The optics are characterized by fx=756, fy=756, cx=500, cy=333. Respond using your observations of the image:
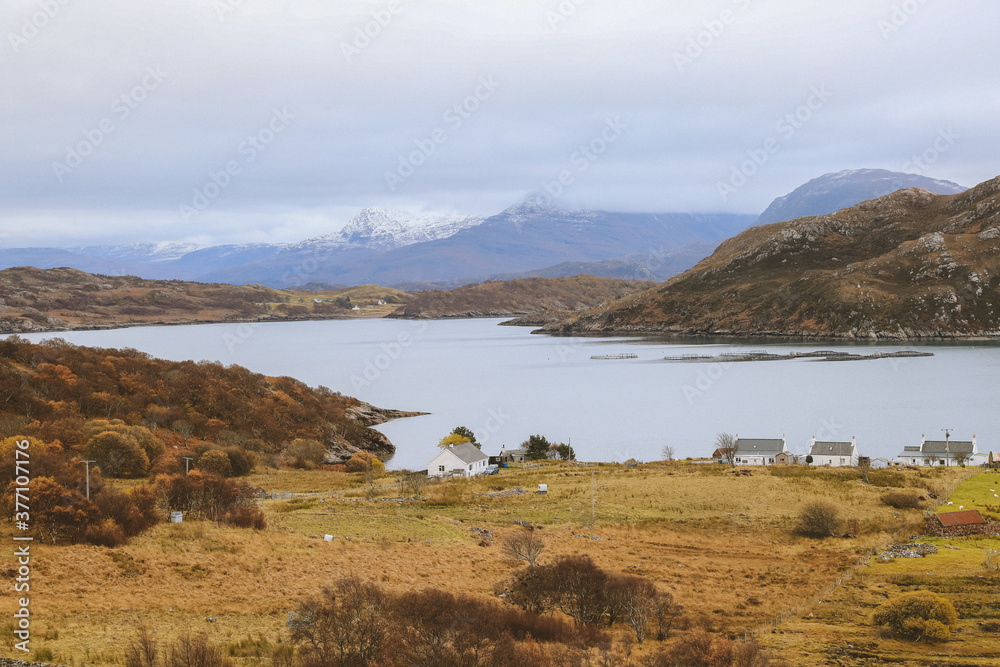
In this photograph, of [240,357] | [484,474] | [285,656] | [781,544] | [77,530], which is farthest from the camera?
[240,357]

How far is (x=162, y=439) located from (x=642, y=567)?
112 ft

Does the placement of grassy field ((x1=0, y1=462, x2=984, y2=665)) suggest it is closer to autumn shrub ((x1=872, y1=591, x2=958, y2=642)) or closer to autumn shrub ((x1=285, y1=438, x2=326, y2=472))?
autumn shrub ((x1=872, y1=591, x2=958, y2=642))

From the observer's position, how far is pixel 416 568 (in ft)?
88.9

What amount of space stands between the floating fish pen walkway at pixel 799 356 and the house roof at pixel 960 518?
118 meters

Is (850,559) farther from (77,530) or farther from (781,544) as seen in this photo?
(77,530)

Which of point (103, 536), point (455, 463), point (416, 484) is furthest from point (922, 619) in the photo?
point (455, 463)

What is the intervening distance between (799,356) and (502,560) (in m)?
140

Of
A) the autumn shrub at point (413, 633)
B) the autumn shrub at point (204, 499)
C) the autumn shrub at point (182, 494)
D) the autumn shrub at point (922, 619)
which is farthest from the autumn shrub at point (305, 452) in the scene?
the autumn shrub at point (922, 619)

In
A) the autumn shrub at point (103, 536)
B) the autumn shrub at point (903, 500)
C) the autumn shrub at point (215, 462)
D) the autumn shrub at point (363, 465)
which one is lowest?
the autumn shrub at point (363, 465)

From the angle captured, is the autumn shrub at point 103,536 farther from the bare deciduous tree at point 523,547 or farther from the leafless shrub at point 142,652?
the bare deciduous tree at point 523,547

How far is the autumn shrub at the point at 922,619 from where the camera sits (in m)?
21.5

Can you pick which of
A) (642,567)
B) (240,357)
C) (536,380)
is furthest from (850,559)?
(240,357)

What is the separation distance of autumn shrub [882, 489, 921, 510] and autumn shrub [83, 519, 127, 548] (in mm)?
36666

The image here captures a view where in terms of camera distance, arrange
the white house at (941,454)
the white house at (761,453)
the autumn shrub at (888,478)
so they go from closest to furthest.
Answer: the autumn shrub at (888,478) < the white house at (941,454) < the white house at (761,453)
